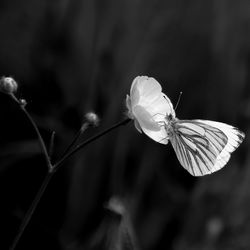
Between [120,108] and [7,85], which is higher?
[7,85]

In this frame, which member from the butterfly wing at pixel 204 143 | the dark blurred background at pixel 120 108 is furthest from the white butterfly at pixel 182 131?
the dark blurred background at pixel 120 108

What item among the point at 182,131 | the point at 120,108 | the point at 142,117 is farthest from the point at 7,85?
the point at 120,108

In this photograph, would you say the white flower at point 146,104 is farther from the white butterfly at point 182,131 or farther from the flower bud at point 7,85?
the flower bud at point 7,85

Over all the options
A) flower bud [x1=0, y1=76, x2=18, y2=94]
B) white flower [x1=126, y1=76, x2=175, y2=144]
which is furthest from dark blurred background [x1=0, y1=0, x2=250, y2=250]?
flower bud [x1=0, y1=76, x2=18, y2=94]

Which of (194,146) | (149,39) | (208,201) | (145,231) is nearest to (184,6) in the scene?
(149,39)

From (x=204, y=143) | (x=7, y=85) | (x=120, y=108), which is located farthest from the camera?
(x=120, y=108)

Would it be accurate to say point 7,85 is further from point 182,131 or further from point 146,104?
point 182,131
